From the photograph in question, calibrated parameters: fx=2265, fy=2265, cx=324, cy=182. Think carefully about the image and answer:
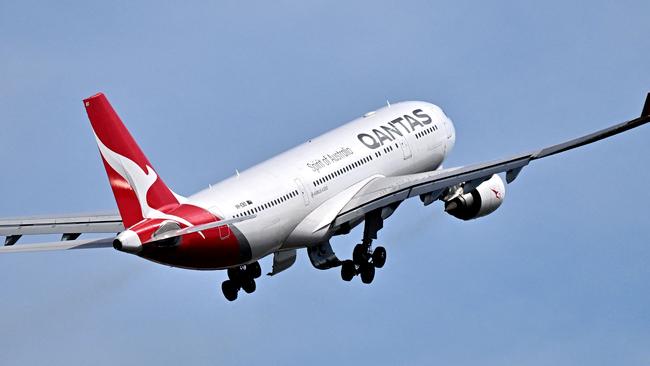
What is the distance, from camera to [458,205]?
289ft

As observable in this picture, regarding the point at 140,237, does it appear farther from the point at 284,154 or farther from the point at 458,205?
the point at 458,205

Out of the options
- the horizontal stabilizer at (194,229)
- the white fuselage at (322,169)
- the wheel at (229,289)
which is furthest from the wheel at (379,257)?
the horizontal stabilizer at (194,229)

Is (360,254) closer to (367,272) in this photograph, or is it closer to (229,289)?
(367,272)

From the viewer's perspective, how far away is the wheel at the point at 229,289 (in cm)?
8525

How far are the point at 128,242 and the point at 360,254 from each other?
45.5ft

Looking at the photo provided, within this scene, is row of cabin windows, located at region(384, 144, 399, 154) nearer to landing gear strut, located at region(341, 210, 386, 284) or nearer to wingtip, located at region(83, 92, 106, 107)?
landing gear strut, located at region(341, 210, 386, 284)

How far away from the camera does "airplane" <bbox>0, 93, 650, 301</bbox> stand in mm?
75375

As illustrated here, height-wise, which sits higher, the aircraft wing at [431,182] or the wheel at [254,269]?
the aircraft wing at [431,182]

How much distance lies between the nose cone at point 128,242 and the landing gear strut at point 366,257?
43.0 ft

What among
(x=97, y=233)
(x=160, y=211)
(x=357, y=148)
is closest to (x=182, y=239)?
(x=160, y=211)

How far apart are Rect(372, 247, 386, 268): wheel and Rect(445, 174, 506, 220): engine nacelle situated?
422 centimetres

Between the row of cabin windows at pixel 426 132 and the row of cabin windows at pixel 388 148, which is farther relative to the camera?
the row of cabin windows at pixel 426 132

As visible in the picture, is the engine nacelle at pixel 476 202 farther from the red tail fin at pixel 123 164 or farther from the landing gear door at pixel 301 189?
the red tail fin at pixel 123 164

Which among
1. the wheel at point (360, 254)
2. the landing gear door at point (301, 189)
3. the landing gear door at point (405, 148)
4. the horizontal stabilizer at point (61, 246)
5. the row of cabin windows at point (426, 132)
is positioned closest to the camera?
the horizontal stabilizer at point (61, 246)
